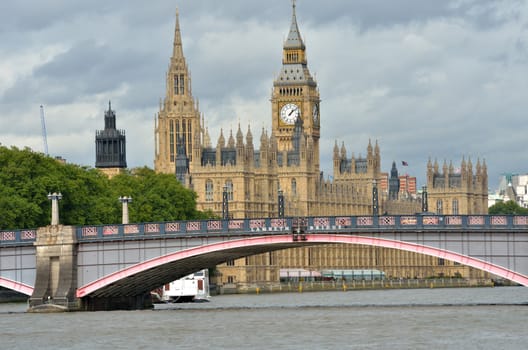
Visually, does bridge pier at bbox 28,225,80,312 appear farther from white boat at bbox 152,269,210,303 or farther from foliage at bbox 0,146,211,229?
white boat at bbox 152,269,210,303

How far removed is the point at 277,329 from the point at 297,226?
12183 millimetres

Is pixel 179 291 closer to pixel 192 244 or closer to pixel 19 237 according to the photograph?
pixel 19 237

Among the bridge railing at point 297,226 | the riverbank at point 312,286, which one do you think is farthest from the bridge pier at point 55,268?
the riverbank at point 312,286

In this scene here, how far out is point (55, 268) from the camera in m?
97.5

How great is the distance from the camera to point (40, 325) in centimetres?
8731

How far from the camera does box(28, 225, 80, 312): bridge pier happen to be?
96500 mm

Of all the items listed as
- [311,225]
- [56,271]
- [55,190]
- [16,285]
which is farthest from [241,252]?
[55,190]

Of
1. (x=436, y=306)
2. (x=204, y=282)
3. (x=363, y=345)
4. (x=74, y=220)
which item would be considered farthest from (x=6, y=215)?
(x=363, y=345)

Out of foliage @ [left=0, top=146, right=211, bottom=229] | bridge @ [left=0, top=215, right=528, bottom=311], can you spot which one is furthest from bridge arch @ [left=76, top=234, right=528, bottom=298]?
foliage @ [left=0, top=146, right=211, bottom=229]

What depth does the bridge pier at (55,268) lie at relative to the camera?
96.5m

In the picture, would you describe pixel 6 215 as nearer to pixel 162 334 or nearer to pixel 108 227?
pixel 108 227

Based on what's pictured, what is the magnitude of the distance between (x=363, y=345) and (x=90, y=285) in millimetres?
25522

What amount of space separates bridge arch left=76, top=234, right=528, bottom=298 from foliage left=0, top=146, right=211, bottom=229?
847 inches

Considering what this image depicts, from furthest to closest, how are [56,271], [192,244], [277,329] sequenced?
[56,271]
[192,244]
[277,329]
